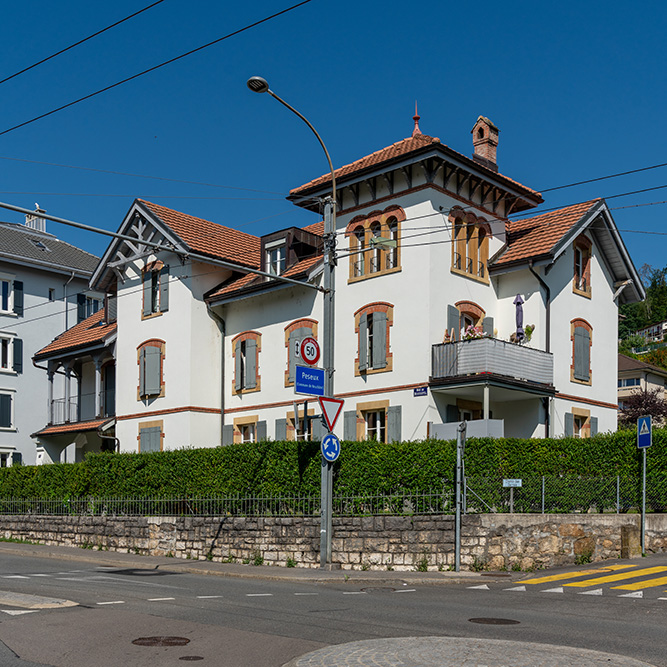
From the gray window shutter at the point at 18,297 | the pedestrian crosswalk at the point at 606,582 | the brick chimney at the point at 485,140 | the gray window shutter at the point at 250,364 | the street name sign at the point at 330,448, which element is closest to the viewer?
the pedestrian crosswalk at the point at 606,582

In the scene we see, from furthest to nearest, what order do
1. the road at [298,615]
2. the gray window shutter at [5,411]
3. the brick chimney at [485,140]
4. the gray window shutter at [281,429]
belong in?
the gray window shutter at [5,411], the brick chimney at [485,140], the gray window shutter at [281,429], the road at [298,615]

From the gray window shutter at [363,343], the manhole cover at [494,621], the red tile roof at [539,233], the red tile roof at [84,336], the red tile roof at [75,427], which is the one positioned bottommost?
the manhole cover at [494,621]

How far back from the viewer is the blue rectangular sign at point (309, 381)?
18578mm

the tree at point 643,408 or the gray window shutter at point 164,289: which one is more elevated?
the gray window shutter at point 164,289

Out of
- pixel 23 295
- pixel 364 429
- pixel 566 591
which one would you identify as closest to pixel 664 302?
pixel 23 295

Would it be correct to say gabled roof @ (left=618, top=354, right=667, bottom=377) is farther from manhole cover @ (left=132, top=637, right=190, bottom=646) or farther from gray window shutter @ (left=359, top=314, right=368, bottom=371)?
manhole cover @ (left=132, top=637, right=190, bottom=646)

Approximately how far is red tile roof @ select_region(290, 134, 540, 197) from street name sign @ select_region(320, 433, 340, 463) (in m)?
10.5

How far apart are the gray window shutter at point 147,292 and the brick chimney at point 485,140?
12945 millimetres

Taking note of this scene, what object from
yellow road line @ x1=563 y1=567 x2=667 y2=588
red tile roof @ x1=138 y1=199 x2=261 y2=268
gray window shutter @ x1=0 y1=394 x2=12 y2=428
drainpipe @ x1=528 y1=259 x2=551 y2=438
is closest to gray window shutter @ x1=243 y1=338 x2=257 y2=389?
red tile roof @ x1=138 y1=199 x2=261 y2=268

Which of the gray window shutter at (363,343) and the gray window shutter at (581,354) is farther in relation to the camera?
the gray window shutter at (581,354)

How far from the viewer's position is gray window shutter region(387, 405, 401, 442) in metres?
26.5

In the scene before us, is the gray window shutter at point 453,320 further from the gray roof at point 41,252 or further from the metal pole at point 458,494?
the gray roof at point 41,252

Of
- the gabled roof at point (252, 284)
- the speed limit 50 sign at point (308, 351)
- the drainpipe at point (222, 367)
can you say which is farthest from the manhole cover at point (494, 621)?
the drainpipe at point (222, 367)

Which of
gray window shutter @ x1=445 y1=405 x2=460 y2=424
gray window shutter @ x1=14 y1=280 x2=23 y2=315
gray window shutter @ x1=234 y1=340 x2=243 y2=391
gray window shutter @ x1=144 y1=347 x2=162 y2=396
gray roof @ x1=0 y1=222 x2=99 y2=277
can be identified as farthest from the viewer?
gray roof @ x1=0 y1=222 x2=99 y2=277
